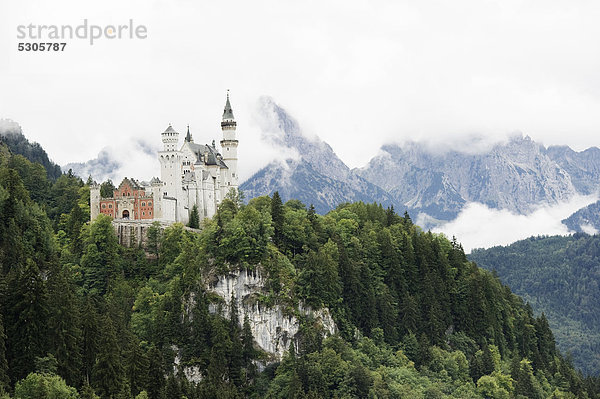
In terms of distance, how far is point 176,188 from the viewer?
131 m

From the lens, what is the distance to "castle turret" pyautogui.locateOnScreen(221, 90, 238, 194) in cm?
14200

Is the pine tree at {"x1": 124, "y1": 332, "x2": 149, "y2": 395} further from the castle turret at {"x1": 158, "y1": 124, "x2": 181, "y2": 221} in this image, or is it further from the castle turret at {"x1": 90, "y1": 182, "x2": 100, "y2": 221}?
the castle turret at {"x1": 158, "y1": 124, "x2": 181, "y2": 221}

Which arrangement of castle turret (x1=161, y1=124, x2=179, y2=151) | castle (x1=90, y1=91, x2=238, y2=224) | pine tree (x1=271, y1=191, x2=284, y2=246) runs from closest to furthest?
pine tree (x1=271, y1=191, x2=284, y2=246) < castle (x1=90, y1=91, x2=238, y2=224) < castle turret (x1=161, y1=124, x2=179, y2=151)

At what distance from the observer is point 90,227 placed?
4843 inches

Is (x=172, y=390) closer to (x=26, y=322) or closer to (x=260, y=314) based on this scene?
(x=26, y=322)

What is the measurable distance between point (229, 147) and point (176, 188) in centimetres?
1563

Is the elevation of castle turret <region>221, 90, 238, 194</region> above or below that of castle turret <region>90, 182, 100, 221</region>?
above

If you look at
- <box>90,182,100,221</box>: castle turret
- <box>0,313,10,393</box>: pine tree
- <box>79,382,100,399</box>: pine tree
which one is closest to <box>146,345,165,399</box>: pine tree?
<box>79,382,100,399</box>: pine tree

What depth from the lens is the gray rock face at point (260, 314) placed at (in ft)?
370

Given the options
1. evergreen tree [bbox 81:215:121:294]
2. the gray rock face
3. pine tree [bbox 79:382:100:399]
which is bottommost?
pine tree [bbox 79:382:100:399]

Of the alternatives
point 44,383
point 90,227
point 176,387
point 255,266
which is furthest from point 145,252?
point 44,383

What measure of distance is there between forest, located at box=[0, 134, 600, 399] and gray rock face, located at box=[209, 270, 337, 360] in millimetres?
864

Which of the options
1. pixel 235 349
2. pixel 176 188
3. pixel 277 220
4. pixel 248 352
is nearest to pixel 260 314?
pixel 248 352

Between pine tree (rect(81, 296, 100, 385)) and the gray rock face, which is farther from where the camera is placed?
the gray rock face
